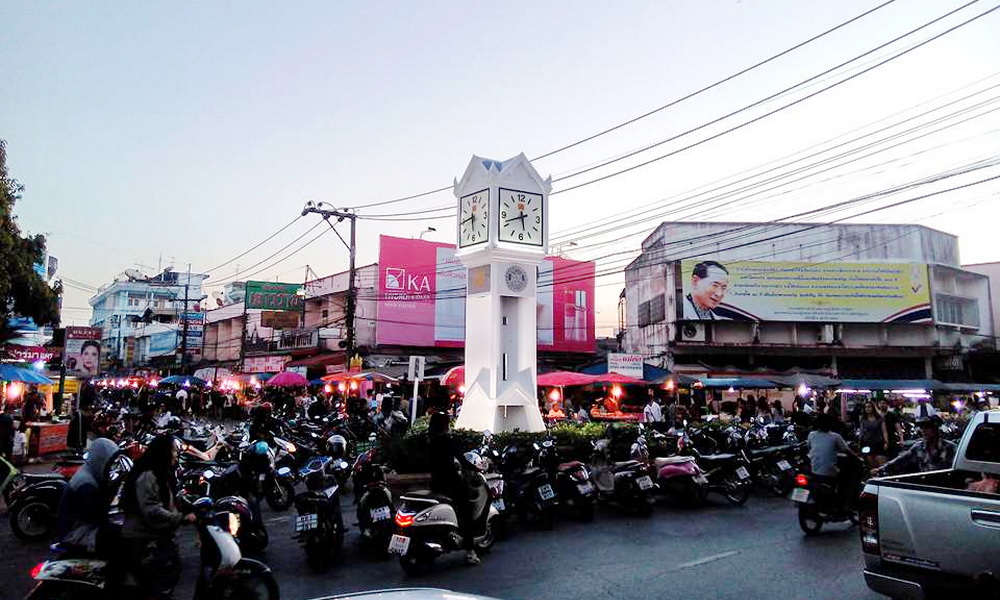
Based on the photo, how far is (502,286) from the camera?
14492 millimetres

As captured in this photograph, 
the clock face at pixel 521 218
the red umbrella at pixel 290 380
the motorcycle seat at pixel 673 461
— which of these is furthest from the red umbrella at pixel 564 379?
the red umbrella at pixel 290 380

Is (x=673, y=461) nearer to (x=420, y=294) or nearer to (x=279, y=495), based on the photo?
(x=279, y=495)

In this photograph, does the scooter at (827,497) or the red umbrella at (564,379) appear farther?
the red umbrella at (564,379)

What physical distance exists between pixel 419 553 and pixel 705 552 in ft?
11.6

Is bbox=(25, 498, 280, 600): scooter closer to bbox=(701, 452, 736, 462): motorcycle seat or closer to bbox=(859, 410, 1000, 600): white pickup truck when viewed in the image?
bbox=(859, 410, 1000, 600): white pickup truck

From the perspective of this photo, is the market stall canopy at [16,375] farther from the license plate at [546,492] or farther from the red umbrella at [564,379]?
the license plate at [546,492]

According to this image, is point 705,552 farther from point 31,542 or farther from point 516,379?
point 31,542

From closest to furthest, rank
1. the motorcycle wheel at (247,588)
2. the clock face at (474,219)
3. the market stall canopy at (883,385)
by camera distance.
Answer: the motorcycle wheel at (247,588)
the clock face at (474,219)
the market stall canopy at (883,385)

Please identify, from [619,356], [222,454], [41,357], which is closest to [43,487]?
[222,454]

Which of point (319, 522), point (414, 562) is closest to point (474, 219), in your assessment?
point (319, 522)

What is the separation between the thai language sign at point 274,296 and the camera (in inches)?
1186

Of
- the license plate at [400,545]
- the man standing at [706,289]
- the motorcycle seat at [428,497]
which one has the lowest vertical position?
the license plate at [400,545]

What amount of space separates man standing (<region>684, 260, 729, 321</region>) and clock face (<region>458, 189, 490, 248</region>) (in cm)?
2274

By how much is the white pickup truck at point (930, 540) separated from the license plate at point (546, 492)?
485cm
